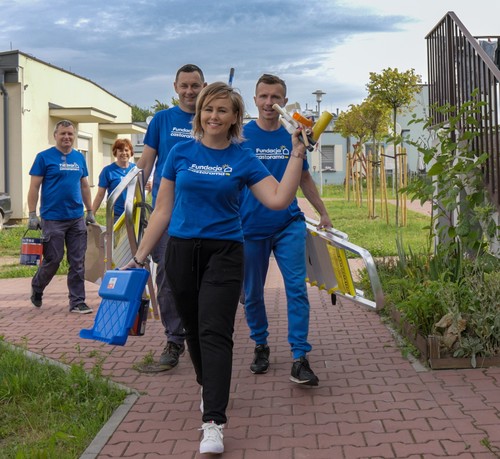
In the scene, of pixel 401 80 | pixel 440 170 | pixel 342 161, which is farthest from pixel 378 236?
pixel 342 161

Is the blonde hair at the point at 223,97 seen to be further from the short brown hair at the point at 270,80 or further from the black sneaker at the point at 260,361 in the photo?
the black sneaker at the point at 260,361

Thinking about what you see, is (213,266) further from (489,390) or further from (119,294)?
(489,390)

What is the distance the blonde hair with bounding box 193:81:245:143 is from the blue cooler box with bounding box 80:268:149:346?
0.88 meters

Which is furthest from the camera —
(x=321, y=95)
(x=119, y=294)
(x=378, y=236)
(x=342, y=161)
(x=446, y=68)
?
(x=342, y=161)

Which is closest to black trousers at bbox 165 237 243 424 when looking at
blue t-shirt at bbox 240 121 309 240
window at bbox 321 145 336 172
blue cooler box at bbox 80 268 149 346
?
blue cooler box at bbox 80 268 149 346

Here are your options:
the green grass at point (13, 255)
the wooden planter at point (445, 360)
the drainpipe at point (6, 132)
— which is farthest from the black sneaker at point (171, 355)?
the drainpipe at point (6, 132)

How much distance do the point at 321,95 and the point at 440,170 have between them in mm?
31067

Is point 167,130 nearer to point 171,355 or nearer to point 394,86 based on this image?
point 171,355

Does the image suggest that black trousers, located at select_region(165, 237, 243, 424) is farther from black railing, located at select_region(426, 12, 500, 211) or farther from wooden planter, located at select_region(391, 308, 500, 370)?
black railing, located at select_region(426, 12, 500, 211)

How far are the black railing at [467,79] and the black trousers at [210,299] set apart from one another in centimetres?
345

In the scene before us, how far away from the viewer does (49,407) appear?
4.68 m

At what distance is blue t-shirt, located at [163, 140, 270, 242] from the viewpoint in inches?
161

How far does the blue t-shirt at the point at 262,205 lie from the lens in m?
5.23

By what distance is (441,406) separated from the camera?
4.49 meters
